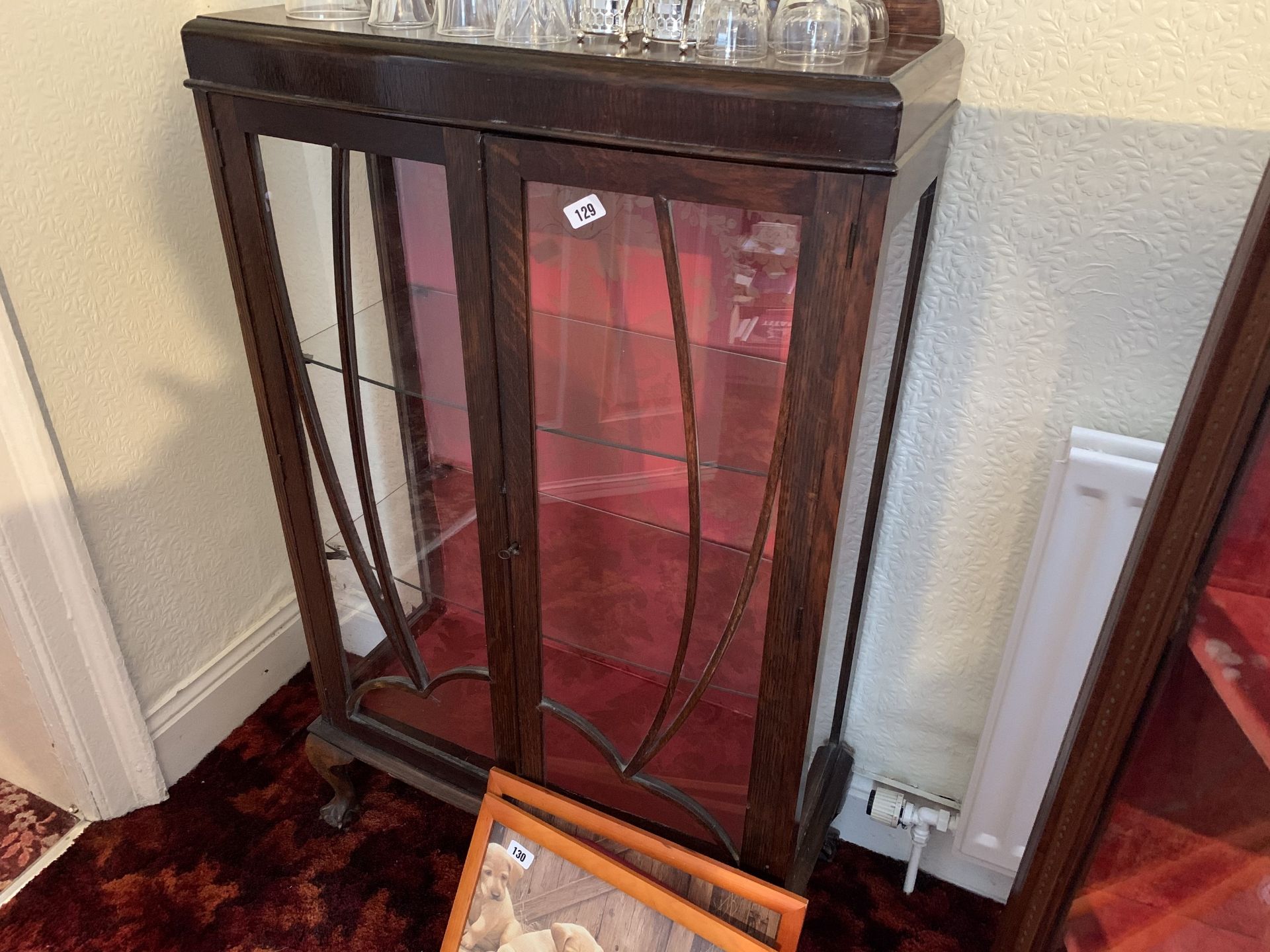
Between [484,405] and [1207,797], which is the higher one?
[484,405]

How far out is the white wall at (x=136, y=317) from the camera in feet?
3.76

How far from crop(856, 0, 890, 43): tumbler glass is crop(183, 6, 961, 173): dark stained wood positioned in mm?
24

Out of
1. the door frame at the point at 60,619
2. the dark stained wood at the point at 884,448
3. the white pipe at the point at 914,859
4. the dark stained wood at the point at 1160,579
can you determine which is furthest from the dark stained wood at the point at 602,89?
the white pipe at the point at 914,859

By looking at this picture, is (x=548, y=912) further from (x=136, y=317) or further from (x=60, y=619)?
(x=136, y=317)

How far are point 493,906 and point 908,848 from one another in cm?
67

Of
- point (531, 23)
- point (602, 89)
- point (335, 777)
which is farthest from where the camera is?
point (335, 777)

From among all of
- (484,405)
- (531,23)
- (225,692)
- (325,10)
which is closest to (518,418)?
(484,405)

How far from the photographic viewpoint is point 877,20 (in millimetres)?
861

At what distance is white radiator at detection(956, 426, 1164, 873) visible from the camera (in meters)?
0.98

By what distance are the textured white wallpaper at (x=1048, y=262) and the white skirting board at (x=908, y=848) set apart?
296 millimetres

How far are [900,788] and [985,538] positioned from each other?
458 mm

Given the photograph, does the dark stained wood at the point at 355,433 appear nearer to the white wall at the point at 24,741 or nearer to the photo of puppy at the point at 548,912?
the photo of puppy at the point at 548,912

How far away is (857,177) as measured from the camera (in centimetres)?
69

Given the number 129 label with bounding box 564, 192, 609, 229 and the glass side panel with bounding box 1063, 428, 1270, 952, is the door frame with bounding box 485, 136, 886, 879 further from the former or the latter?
the glass side panel with bounding box 1063, 428, 1270, 952
